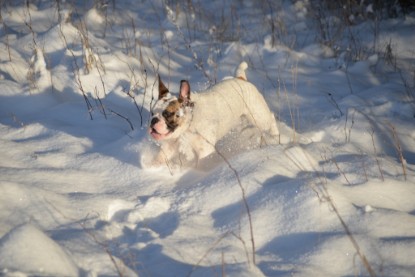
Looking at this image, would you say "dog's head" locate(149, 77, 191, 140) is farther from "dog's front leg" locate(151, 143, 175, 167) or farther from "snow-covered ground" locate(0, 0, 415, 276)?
"snow-covered ground" locate(0, 0, 415, 276)

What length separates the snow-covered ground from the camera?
1826mm

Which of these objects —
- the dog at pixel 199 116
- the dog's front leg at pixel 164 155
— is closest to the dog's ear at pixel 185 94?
the dog at pixel 199 116

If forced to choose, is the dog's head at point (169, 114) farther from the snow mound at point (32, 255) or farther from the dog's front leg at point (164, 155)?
the snow mound at point (32, 255)

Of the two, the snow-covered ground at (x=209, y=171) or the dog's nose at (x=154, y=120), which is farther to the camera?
the dog's nose at (x=154, y=120)

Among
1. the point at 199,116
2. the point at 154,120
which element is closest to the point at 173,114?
the point at 154,120

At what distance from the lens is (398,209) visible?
7.58 ft

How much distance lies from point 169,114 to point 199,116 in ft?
0.95

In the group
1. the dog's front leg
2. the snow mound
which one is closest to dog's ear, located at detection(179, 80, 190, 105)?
the dog's front leg

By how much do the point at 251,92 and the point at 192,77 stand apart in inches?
61.2

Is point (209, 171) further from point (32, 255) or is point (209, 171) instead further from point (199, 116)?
point (32, 255)

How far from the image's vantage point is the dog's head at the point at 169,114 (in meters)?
2.65

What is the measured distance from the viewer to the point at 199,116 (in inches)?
114

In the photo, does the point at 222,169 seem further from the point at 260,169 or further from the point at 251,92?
the point at 251,92

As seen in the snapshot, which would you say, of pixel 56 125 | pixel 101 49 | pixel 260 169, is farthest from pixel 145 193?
pixel 101 49
